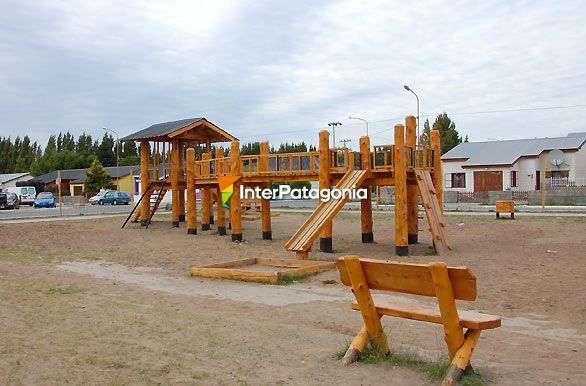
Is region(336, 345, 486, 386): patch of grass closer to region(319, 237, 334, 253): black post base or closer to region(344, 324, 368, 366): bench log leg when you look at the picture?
region(344, 324, 368, 366): bench log leg

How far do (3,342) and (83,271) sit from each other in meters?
7.90

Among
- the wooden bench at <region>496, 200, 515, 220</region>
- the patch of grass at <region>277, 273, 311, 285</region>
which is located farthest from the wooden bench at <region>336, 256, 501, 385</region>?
the wooden bench at <region>496, 200, 515, 220</region>

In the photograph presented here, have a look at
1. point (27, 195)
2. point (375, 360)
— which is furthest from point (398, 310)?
point (27, 195)

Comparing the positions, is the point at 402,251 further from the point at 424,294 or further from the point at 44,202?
the point at 44,202

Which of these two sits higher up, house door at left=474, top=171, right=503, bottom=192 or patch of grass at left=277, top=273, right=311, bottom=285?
house door at left=474, top=171, right=503, bottom=192

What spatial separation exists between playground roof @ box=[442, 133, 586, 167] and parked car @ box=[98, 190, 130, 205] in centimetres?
3219

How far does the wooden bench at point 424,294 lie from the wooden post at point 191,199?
19.3 meters

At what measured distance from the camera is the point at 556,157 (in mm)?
49031

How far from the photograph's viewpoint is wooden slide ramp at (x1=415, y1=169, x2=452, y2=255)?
17062 mm

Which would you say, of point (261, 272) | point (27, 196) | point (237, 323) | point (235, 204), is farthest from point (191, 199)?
point (27, 196)

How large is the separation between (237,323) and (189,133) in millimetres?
21904

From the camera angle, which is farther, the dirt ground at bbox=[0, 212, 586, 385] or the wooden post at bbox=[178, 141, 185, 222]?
the wooden post at bbox=[178, 141, 185, 222]

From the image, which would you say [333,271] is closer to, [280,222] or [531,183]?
[280,222]

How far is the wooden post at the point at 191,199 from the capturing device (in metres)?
25.0
